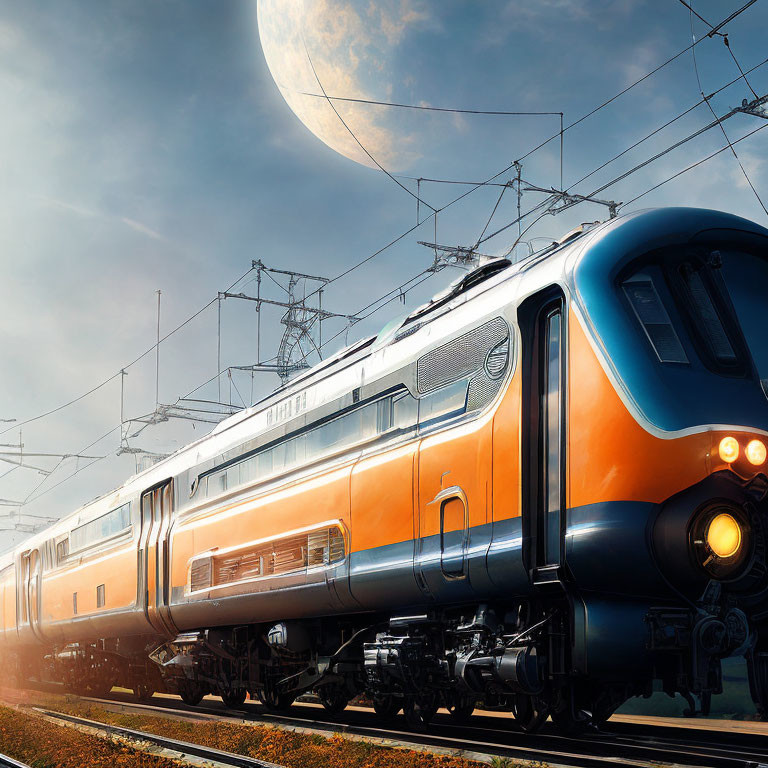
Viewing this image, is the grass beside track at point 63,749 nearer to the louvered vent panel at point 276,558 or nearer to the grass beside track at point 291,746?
the grass beside track at point 291,746

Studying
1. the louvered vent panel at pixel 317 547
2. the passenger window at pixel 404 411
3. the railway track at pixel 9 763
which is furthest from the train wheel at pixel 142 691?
the passenger window at pixel 404 411

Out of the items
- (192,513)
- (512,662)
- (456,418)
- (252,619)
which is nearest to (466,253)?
(192,513)

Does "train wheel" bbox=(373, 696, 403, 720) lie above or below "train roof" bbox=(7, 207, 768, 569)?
below

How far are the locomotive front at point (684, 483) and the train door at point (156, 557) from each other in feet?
28.5

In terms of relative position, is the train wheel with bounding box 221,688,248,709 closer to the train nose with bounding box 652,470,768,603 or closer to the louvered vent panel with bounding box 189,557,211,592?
the louvered vent panel with bounding box 189,557,211,592

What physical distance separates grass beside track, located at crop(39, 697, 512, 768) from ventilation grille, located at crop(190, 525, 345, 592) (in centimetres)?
164

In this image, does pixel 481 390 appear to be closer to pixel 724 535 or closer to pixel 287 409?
pixel 724 535

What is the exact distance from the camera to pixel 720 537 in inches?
245

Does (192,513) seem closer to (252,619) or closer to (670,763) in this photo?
(252,619)

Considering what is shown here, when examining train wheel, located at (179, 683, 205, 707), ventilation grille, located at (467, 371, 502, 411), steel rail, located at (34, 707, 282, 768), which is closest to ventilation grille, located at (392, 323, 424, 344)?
ventilation grille, located at (467, 371, 502, 411)

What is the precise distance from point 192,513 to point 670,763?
7.85 metres

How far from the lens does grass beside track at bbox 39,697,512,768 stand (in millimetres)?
7562

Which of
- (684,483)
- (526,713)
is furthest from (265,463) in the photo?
(684,483)

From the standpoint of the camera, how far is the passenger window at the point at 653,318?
671cm
